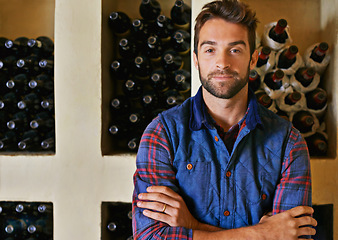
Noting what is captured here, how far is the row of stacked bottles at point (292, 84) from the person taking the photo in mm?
1414

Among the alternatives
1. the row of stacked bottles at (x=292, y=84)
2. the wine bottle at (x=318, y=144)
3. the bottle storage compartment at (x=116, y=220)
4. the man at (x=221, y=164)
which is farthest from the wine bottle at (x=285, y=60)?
the bottle storage compartment at (x=116, y=220)

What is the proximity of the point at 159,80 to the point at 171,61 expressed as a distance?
0.42 feet

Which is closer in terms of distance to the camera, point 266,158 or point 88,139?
point 266,158

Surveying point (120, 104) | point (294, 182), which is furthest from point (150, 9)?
point (294, 182)

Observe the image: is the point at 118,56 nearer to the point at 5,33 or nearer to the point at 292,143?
the point at 5,33

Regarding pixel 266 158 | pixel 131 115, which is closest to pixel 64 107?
pixel 131 115

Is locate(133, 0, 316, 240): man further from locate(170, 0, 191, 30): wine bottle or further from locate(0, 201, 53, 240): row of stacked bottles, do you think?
locate(0, 201, 53, 240): row of stacked bottles

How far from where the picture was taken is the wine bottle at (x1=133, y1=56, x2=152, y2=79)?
1490mm

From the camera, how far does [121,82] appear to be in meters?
1.71

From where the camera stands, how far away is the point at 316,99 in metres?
1.42

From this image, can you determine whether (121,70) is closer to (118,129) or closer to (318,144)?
(118,129)

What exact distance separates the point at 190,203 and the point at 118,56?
114 cm

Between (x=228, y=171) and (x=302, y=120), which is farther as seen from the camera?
(x=302, y=120)

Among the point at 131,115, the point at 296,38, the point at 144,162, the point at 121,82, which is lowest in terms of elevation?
the point at 144,162
